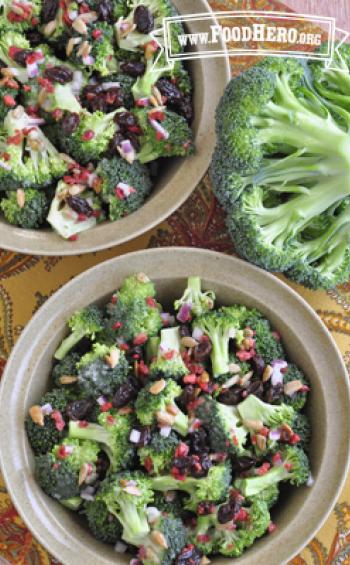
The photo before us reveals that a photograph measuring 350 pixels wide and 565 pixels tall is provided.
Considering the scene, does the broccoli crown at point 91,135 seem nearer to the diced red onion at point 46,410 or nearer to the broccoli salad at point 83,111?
the broccoli salad at point 83,111

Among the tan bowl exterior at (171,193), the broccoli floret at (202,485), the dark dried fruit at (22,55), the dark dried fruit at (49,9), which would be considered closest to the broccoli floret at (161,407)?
the broccoli floret at (202,485)

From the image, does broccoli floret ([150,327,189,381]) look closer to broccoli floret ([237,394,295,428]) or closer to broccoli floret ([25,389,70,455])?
broccoli floret ([237,394,295,428])

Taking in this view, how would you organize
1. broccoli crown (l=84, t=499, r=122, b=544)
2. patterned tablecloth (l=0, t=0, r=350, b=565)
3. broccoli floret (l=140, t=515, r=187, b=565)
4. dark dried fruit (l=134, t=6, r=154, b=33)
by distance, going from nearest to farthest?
broccoli floret (l=140, t=515, r=187, b=565) → broccoli crown (l=84, t=499, r=122, b=544) → dark dried fruit (l=134, t=6, r=154, b=33) → patterned tablecloth (l=0, t=0, r=350, b=565)

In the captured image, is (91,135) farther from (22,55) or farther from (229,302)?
(229,302)

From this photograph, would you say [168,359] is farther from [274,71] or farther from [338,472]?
[274,71]

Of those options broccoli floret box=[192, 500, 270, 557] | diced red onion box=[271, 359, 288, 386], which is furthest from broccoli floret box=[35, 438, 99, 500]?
diced red onion box=[271, 359, 288, 386]

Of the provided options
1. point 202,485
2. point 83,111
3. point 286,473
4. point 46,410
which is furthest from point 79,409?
point 83,111

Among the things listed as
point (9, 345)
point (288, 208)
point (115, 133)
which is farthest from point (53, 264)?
point (288, 208)
